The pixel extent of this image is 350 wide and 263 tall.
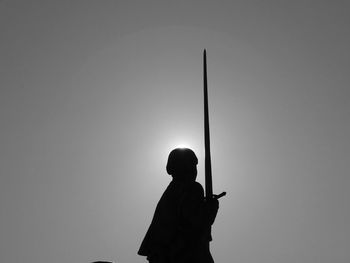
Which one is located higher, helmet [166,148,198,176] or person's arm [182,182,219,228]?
helmet [166,148,198,176]

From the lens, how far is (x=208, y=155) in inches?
311

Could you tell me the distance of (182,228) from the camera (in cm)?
795

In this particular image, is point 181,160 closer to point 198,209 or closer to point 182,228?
point 198,209

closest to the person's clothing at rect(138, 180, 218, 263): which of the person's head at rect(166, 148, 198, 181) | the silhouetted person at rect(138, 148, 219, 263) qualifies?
the silhouetted person at rect(138, 148, 219, 263)

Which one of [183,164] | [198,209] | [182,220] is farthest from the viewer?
[183,164]

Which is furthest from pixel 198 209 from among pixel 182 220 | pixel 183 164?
pixel 183 164

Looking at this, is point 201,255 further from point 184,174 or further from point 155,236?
point 184,174

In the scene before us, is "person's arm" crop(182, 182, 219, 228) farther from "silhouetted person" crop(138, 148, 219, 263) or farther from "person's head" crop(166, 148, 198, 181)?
"person's head" crop(166, 148, 198, 181)

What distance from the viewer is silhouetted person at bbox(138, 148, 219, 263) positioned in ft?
25.5

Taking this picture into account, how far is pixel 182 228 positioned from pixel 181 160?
110 centimetres

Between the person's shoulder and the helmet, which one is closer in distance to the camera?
the person's shoulder

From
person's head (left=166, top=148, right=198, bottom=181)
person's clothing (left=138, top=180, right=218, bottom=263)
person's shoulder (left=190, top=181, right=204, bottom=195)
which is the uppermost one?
person's head (left=166, top=148, right=198, bottom=181)

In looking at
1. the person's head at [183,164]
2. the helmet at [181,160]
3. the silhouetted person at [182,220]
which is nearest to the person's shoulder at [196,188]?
the silhouetted person at [182,220]

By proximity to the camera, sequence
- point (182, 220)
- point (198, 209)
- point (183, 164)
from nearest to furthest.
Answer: point (198, 209)
point (182, 220)
point (183, 164)
